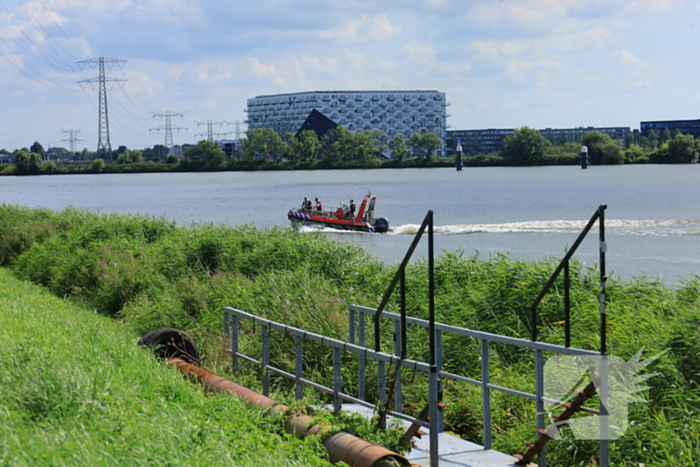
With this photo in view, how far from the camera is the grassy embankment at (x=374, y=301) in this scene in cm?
754

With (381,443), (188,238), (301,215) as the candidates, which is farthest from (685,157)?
(381,443)

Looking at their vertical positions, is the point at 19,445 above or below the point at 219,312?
above

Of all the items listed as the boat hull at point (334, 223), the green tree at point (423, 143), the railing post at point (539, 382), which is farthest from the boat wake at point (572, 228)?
the green tree at point (423, 143)

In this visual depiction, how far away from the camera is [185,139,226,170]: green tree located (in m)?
180

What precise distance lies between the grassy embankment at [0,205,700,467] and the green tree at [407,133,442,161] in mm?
167122

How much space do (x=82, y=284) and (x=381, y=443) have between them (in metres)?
14.4

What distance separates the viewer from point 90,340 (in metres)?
8.56

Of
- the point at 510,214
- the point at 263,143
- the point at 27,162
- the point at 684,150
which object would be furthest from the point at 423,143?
the point at 510,214

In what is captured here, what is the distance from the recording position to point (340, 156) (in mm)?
189250

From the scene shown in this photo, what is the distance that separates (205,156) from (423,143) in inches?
2194

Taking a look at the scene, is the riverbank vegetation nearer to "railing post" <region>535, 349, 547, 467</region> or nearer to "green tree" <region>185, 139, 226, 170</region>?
"green tree" <region>185, 139, 226, 170</region>

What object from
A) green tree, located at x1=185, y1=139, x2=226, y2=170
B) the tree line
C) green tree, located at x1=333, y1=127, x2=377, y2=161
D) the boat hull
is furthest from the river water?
green tree, located at x1=333, y1=127, x2=377, y2=161

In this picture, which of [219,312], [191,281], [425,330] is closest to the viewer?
[425,330]

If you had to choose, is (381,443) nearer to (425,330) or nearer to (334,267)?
(425,330)
